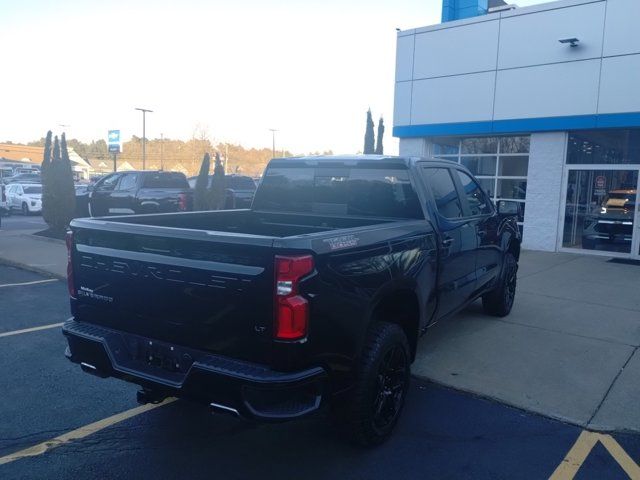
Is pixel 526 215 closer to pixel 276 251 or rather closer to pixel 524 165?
pixel 524 165

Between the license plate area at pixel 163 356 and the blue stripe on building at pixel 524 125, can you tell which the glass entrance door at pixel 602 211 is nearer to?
the blue stripe on building at pixel 524 125

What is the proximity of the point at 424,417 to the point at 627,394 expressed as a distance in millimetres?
1830

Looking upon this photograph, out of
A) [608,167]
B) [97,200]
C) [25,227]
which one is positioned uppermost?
[608,167]

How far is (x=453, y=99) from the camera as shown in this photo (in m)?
14.6

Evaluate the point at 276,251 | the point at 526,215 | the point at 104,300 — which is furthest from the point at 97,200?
the point at 276,251

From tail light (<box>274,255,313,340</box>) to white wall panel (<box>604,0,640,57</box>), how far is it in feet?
39.2

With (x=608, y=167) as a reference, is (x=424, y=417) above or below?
below

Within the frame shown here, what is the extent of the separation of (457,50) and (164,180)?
8.58 m

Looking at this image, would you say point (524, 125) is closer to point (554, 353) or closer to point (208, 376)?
point (554, 353)

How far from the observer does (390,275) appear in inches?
142

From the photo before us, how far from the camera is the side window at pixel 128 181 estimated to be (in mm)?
14676

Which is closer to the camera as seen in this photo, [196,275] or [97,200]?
[196,275]

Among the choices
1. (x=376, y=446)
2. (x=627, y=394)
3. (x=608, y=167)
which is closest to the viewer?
(x=376, y=446)

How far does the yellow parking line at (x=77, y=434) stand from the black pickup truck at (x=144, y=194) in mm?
10514
